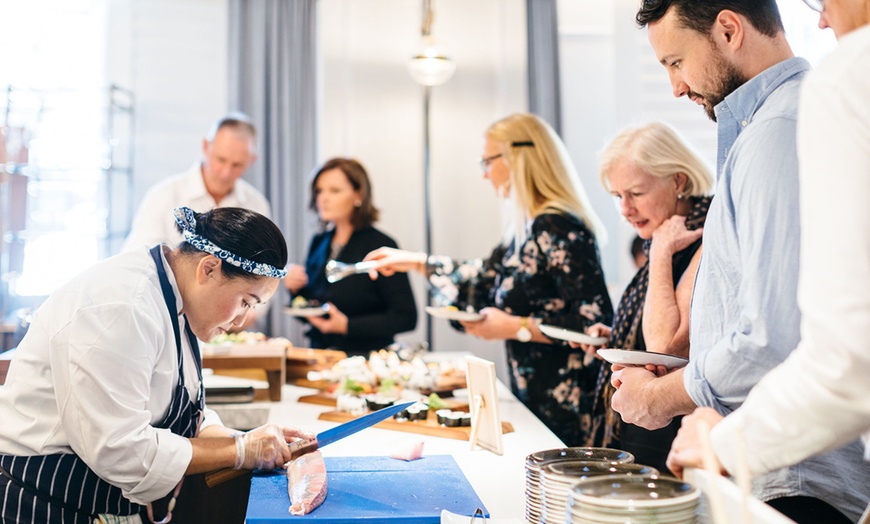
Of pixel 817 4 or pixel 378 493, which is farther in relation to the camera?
pixel 378 493

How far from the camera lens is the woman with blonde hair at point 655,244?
1.98 metres

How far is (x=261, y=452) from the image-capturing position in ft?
5.91

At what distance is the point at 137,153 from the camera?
5488 mm

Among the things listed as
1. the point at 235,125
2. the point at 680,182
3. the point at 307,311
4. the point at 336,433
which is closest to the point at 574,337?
the point at 680,182

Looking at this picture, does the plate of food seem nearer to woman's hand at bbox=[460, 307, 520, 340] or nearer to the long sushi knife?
woman's hand at bbox=[460, 307, 520, 340]

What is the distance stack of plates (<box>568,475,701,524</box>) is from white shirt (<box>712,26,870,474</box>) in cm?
10

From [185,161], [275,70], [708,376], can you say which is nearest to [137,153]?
[185,161]

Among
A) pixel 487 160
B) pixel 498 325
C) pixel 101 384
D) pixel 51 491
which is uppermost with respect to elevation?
pixel 487 160

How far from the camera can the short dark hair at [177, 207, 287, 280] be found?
1824 millimetres

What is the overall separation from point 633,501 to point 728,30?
0.90 metres

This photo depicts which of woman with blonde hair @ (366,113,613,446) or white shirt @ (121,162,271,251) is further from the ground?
white shirt @ (121,162,271,251)

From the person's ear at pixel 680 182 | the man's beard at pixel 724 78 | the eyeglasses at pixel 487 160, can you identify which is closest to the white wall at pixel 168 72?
the eyeglasses at pixel 487 160

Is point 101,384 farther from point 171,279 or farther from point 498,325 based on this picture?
point 498,325

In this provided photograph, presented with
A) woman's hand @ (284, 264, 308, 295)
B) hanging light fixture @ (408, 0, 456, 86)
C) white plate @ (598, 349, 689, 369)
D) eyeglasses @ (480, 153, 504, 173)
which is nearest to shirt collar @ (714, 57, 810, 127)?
white plate @ (598, 349, 689, 369)
